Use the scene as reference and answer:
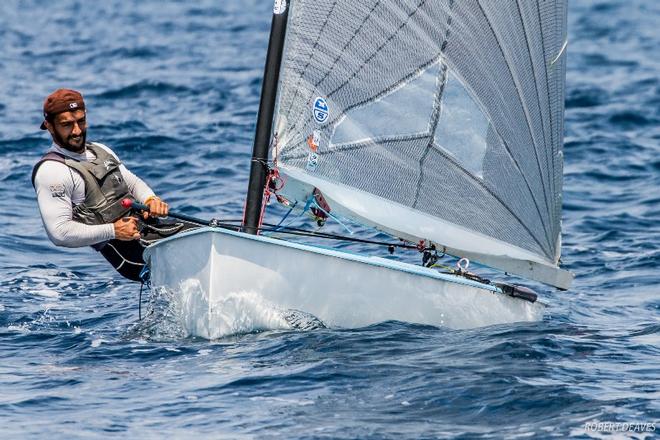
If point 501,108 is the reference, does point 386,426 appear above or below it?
below

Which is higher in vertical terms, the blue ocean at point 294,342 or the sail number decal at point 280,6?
the sail number decal at point 280,6

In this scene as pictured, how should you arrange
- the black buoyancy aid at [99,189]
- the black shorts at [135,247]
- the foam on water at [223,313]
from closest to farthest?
1. the foam on water at [223,313]
2. the black buoyancy aid at [99,189]
3. the black shorts at [135,247]

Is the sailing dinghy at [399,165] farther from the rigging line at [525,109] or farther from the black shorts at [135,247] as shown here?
the black shorts at [135,247]

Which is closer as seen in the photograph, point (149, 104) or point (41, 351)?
point (41, 351)

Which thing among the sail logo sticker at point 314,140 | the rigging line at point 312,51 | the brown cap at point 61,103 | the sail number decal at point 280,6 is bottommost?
the sail logo sticker at point 314,140

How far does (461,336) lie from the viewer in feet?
23.8

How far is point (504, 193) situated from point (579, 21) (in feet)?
57.0

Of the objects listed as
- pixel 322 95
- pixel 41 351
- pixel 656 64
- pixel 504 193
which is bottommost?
pixel 41 351

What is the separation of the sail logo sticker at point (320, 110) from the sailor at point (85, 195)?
1.12 meters

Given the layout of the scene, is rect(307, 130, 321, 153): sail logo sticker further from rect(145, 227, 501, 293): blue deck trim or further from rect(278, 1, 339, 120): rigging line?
rect(145, 227, 501, 293): blue deck trim

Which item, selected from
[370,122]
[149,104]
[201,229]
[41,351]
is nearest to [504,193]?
[370,122]

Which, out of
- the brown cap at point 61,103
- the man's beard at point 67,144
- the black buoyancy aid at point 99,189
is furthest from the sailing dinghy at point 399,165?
the brown cap at point 61,103

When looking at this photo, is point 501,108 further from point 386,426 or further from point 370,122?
point 386,426

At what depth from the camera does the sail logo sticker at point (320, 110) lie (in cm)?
718
